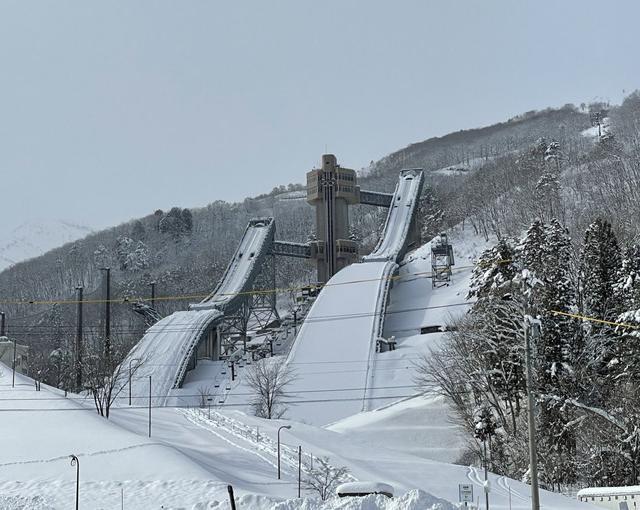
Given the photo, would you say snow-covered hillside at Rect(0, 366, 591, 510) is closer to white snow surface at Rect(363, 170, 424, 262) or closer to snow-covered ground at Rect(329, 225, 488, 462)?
snow-covered ground at Rect(329, 225, 488, 462)

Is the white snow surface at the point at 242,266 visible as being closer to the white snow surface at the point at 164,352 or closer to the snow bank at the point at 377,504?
the white snow surface at the point at 164,352

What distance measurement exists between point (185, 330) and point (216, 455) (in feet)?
126

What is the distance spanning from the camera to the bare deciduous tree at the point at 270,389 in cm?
5609

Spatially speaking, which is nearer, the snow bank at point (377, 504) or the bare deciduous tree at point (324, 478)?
the snow bank at point (377, 504)

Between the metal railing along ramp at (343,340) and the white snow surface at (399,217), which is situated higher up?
the white snow surface at (399,217)

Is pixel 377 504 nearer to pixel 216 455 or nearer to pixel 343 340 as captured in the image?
pixel 216 455

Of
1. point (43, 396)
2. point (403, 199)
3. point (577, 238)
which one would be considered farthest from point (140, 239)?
point (43, 396)

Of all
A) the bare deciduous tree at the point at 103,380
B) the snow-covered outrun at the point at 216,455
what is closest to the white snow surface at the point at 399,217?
the snow-covered outrun at the point at 216,455

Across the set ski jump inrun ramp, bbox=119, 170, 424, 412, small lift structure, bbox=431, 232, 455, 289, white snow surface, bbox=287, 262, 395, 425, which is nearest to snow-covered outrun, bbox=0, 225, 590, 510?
white snow surface, bbox=287, 262, 395, 425

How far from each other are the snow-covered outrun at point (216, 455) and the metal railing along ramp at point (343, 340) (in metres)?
0.88

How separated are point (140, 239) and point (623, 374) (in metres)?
134

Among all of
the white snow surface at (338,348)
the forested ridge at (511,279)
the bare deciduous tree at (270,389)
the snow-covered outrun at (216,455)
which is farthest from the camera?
the white snow surface at (338,348)

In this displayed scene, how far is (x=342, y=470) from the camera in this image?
31938 millimetres

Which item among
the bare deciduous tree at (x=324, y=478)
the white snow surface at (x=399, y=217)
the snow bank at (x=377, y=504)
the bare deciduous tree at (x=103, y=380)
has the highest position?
the white snow surface at (x=399, y=217)
